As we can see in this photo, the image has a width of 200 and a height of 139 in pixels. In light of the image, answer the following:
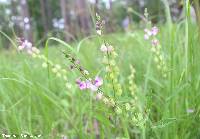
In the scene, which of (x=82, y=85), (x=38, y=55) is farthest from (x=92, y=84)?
(x=38, y=55)

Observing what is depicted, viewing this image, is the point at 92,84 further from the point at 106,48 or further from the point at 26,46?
the point at 26,46

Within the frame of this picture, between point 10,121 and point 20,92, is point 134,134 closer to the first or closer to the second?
point 10,121

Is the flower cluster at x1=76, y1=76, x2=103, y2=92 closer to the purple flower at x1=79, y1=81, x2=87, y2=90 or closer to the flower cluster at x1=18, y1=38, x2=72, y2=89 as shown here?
the purple flower at x1=79, y1=81, x2=87, y2=90

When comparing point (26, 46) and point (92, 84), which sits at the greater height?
point (26, 46)

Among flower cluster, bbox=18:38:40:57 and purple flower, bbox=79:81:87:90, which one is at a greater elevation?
flower cluster, bbox=18:38:40:57

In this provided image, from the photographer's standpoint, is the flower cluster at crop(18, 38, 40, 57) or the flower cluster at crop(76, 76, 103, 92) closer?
the flower cluster at crop(76, 76, 103, 92)

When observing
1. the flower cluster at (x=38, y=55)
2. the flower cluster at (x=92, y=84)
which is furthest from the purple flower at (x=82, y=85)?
the flower cluster at (x=38, y=55)

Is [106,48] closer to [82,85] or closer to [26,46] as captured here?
[82,85]

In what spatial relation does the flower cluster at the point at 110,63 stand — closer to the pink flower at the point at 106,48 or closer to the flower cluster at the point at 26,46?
the pink flower at the point at 106,48

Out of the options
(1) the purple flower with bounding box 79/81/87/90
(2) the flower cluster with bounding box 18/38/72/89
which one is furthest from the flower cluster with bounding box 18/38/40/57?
(1) the purple flower with bounding box 79/81/87/90

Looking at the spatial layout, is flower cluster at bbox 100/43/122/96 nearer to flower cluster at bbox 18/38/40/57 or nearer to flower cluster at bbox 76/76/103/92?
flower cluster at bbox 76/76/103/92

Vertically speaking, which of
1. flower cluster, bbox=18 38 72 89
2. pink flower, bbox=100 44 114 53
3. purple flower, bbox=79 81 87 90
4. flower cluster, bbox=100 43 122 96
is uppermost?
flower cluster, bbox=18 38 72 89

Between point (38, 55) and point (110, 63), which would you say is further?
point (38, 55)
